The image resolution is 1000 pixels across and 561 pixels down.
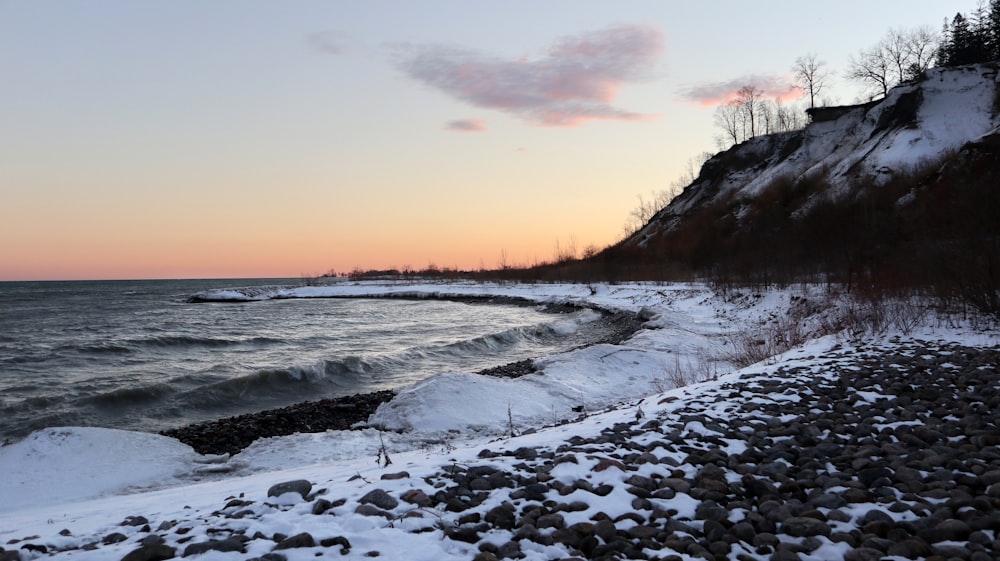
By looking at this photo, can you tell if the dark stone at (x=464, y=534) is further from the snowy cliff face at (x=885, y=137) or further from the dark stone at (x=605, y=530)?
the snowy cliff face at (x=885, y=137)

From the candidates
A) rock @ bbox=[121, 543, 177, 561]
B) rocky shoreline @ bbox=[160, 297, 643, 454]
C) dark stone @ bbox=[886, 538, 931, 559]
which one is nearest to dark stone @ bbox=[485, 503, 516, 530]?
rock @ bbox=[121, 543, 177, 561]

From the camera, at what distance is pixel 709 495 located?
4043 mm

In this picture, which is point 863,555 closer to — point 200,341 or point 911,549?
point 911,549

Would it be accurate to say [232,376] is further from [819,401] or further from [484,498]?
[819,401]

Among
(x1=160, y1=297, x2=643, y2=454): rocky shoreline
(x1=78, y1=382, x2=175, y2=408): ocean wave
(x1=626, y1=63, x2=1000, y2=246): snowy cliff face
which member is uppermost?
(x1=626, y1=63, x2=1000, y2=246): snowy cliff face

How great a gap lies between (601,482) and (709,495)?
78 centimetres

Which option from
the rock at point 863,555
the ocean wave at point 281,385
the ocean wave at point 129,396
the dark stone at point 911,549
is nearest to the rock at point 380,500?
the rock at point 863,555

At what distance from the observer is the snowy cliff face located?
4319cm

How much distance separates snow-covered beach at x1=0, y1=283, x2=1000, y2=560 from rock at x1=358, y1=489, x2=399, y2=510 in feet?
0.05

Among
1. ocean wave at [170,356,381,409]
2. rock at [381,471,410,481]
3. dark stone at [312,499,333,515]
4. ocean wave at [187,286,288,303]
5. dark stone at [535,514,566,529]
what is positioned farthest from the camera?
ocean wave at [187,286,288,303]

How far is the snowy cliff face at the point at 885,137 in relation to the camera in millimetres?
43188

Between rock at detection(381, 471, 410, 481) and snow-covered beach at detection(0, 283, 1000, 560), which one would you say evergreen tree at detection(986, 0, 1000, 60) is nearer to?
snow-covered beach at detection(0, 283, 1000, 560)

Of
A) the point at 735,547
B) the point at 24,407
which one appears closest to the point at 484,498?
the point at 735,547

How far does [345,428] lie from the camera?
31.6 ft
